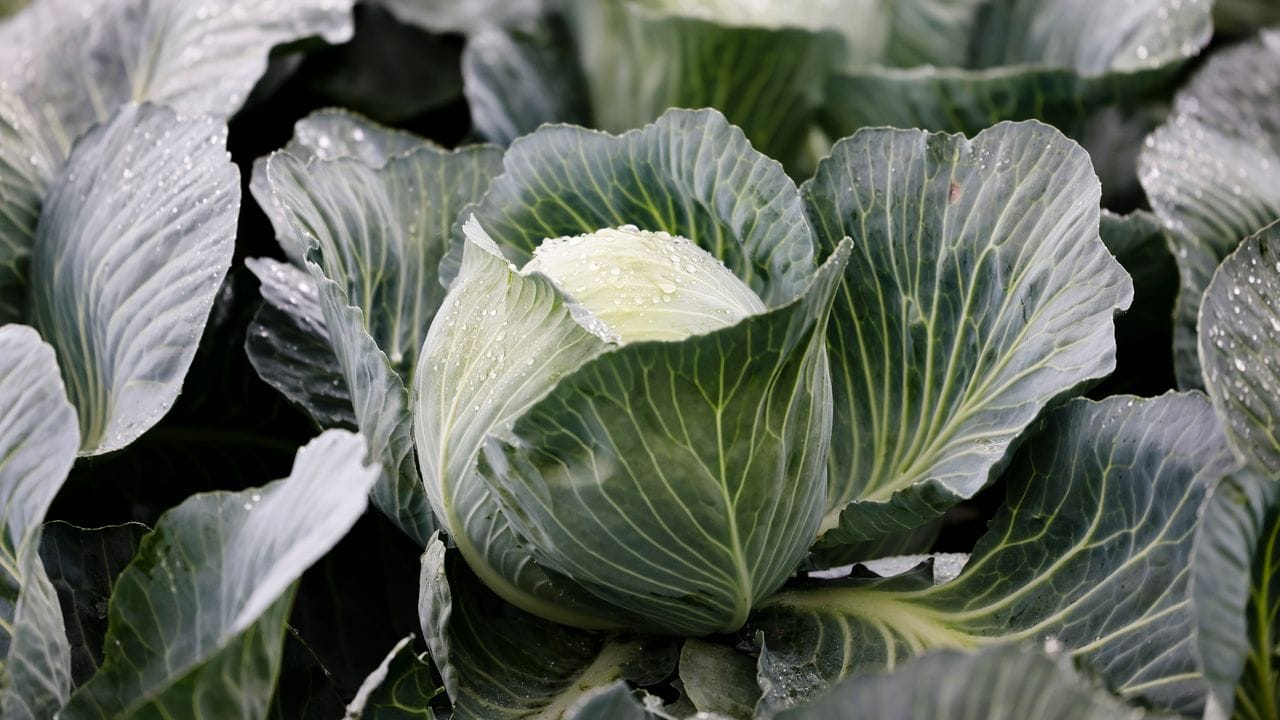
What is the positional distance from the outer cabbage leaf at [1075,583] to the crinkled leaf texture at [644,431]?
0.07m

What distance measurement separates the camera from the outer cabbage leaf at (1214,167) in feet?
3.37

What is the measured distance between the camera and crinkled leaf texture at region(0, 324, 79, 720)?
661 millimetres

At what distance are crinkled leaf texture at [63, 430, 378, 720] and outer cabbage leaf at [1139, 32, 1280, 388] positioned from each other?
75 cm

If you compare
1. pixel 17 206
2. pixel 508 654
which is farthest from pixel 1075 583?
pixel 17 206

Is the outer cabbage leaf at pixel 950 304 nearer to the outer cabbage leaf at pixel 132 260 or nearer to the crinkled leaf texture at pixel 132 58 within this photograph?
the outer cabbage leaf at pixel 132 260

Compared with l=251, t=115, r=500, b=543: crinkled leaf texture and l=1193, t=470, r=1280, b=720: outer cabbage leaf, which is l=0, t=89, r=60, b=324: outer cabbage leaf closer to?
l=251, t=115, r=500, b=543: crinkled leaf texture

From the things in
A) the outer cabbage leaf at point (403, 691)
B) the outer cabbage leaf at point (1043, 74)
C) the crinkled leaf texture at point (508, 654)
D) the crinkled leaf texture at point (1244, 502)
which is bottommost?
the crinkled leaf texture at point (508, 654)

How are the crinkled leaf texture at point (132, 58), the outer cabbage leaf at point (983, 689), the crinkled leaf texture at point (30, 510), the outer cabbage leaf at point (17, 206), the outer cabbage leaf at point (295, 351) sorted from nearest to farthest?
1. the outer cabbage leaf at point (983, 689)
2. the crinkled leaf texture at point (30, 510)
3. the outer cabbage leaf at point (295, 351)
4. the outer cabbage leaf at point (17, 206)
5. the crinkled leaf texture at point (132, 58)

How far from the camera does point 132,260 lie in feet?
3.00

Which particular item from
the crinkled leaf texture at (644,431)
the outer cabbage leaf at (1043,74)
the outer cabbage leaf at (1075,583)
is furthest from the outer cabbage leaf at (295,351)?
the outer cabbage leaf at (1043,74)

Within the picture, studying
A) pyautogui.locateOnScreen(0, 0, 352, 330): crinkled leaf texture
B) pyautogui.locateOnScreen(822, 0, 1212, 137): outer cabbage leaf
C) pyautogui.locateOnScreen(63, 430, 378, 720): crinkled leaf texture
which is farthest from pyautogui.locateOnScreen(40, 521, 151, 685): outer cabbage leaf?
pyautogui.locateOnScreen(822, 0, 1212, 137): outer cabbage leaf

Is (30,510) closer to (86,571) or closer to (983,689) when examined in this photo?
(86,571)

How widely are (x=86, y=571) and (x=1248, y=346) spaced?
2.76 feet

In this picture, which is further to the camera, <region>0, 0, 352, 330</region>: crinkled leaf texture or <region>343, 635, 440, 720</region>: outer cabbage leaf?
<region>0, 0, 352, 330</region>: crinkled leaf texture
